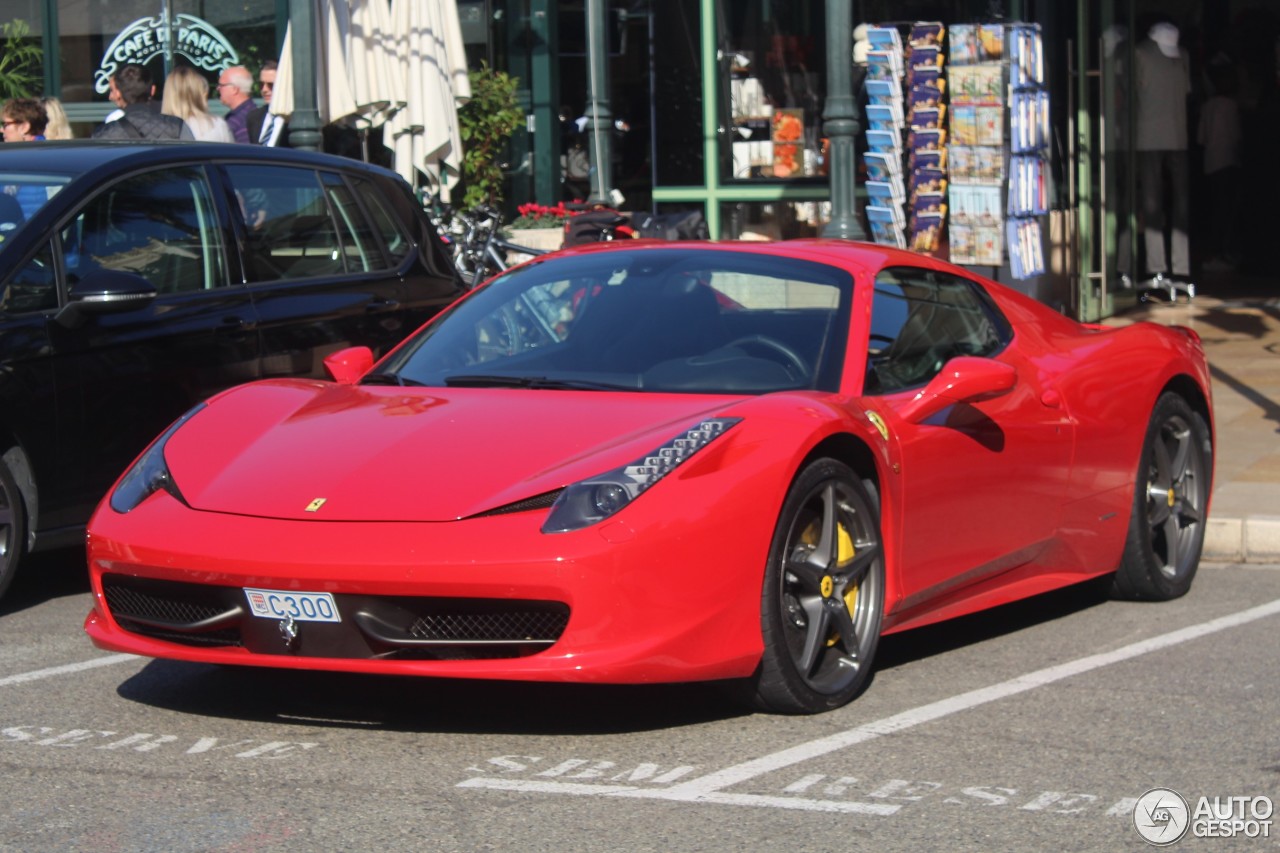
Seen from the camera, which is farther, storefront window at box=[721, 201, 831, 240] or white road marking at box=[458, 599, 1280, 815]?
storefront window at box=[721, 201, 831, 240]

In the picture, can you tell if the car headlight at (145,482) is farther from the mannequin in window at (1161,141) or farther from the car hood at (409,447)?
the mannequin in window at (1161,141)

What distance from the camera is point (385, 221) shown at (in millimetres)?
8758

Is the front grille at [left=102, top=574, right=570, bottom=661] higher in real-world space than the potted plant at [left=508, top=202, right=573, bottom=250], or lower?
lower

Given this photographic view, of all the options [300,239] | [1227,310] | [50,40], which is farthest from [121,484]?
[50,40]

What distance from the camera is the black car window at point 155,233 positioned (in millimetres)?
Answer: 7418

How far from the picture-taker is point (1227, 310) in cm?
1594

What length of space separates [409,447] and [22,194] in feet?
9.32

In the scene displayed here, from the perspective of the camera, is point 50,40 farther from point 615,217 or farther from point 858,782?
point 858,782

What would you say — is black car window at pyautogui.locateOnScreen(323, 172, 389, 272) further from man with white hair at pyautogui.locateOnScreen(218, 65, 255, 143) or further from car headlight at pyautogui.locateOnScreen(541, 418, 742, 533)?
man with white hair at pyautogui.locateOnScreen(218, 65, 255, 143)

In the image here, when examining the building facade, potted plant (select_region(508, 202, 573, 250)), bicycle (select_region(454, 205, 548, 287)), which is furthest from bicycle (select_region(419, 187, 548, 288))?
the building facade

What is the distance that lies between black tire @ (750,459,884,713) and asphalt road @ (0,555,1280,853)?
105 millimetres

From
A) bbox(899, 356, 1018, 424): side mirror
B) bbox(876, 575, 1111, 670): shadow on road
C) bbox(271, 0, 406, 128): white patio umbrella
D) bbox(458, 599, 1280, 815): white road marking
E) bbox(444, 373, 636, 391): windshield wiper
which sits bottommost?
bbox(876, 575, 1111, 670): shadow on road

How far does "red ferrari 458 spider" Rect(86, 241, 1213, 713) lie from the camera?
486 cm

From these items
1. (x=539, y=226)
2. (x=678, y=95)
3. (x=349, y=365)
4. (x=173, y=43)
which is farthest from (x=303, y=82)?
(x=349, y=365)
